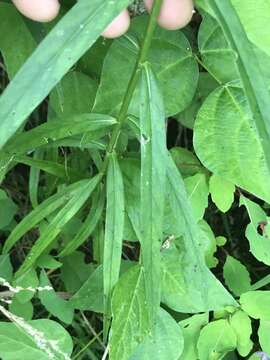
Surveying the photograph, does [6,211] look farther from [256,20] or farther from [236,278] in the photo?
[256,20]

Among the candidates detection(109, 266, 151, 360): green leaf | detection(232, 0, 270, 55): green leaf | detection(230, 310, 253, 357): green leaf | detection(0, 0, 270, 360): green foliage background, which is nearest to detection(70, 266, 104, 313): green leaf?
detection(0, 0, 270, 360): green foliage background

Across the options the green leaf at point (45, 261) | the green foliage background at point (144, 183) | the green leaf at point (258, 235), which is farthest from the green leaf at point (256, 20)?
the green leaf at point (45, 261)

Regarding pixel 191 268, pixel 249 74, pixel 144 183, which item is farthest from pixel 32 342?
pixel 249 74

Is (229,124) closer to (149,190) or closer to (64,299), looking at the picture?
(149,190)

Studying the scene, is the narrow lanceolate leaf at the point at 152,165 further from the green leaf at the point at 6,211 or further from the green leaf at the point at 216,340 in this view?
Result: the green leaf at the point at 6,211

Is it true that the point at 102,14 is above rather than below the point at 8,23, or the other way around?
below

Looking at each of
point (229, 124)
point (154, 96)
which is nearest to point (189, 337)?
point (229, 124)
